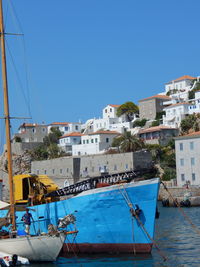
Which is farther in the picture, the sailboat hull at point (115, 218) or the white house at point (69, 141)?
the white house at point (69, 141)

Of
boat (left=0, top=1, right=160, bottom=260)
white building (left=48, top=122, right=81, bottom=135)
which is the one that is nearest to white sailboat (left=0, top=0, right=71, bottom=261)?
boat (left=0, top=1, right=160, bottom=260)

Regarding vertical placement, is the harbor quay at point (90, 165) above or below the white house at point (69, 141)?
below

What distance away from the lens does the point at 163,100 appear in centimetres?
12256

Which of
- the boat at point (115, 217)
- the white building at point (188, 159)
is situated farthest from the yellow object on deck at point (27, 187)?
the white building at point (188, 159)

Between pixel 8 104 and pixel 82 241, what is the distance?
7.29 meters

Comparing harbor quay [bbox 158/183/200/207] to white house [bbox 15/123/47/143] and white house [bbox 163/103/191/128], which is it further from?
white house [bbox 15/123/47/143]

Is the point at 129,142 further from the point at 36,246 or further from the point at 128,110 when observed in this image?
the point at 36,246

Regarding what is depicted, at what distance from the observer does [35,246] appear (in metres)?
21.1

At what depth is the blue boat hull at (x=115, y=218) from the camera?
22297mm

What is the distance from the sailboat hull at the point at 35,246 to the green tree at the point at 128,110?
106419 millimetres

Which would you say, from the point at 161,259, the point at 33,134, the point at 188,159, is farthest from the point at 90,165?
the point at 33,134

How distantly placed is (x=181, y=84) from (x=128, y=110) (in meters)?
17.3

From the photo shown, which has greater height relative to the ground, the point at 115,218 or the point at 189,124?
the point at 189,124

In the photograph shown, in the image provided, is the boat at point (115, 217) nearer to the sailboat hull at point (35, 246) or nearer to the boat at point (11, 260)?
the sailboat hull at point (35, 246)
